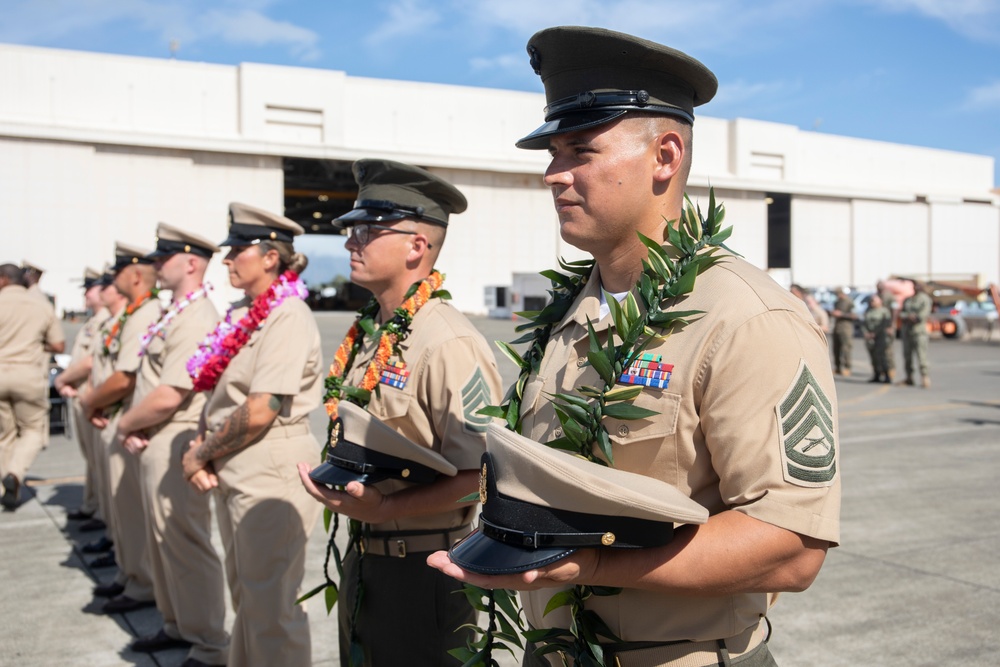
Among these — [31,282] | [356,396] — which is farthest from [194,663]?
[31,282]

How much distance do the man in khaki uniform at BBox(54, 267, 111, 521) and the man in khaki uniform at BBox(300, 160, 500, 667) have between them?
15.6ft

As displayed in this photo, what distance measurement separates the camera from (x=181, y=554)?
201 inches

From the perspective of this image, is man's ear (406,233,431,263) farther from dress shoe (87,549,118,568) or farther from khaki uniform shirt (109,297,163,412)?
dress shoe (87,549,118,568)

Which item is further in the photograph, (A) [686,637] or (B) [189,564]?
(B) [189,564]

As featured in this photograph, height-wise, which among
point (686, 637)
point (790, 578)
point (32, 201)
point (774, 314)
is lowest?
point (686, 637)

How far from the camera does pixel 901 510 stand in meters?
7.71

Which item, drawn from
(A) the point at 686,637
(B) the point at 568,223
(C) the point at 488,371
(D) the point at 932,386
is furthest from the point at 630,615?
(D) the point at 932,386

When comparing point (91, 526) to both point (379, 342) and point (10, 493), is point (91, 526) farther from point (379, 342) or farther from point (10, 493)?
point (379, 342)

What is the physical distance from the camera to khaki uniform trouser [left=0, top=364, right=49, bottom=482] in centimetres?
882

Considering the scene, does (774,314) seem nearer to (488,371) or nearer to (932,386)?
(488,371)

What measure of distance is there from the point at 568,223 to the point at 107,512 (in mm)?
6442

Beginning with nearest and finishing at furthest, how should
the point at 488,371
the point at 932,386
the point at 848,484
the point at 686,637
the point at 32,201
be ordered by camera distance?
the point at 686,637
the point at 488,371
the point at 848,484
the point at 932,386
the point at 32,201

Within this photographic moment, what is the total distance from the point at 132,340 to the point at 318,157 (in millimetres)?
31849

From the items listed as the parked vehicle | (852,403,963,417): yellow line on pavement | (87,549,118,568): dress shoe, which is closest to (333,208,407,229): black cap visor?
(87,549,118,568): dress shoe
